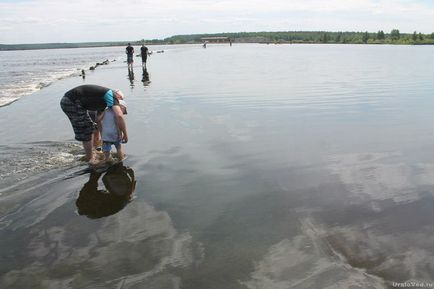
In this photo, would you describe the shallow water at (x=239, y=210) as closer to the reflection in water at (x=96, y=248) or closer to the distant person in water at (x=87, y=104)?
the reflection in water at (x=96, y=248)

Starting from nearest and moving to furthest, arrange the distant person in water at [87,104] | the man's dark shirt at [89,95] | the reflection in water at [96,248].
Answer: the reflection in water at [96,248]
the distant person in water at [87,104]
the man's dark shirt at [89,95]

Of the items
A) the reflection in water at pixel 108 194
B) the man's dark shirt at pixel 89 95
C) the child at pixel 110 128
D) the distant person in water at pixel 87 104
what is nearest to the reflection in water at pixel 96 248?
the reflection in water at pixel 108 194

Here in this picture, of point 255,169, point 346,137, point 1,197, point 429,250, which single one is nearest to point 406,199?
point 429,250

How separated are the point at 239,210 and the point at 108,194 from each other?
239cm

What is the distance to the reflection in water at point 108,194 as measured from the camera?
6426mm

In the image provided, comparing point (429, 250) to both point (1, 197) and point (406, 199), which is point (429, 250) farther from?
point (1, 197)

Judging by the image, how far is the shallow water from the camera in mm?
4605

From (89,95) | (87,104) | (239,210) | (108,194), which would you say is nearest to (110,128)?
(87,104)

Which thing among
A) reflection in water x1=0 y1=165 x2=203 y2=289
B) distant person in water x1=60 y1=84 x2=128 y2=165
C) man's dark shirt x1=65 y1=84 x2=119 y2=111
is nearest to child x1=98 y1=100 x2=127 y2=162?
distant person in water x1=60 y1=84 x2=128 y2=165

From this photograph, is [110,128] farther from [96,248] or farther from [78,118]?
[96,248]

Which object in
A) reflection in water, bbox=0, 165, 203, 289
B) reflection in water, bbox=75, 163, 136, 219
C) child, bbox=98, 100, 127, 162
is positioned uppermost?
child, bbox=98, 100, 127, 162

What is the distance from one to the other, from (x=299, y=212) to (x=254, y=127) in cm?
606

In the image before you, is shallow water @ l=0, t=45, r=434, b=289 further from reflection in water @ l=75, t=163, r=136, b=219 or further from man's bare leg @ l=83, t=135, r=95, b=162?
man's bare leg @ l=83, t=135, r=95, b=162

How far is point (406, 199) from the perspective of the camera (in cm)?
644
